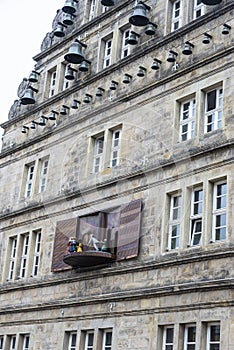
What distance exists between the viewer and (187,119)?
18.8m

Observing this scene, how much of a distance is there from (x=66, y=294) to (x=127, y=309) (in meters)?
2.97

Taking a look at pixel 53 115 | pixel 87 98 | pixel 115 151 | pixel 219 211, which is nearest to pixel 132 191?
pixel 115 151

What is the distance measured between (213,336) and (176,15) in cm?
918

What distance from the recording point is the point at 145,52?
67.8 feet

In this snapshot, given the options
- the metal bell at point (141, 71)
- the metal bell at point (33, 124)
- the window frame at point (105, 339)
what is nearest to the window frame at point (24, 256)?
the metal bell at point (33, 124)

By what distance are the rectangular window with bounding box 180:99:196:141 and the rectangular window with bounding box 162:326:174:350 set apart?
15.4 feet

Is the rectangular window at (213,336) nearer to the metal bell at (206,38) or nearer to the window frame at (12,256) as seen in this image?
the metal bell at (206,38)

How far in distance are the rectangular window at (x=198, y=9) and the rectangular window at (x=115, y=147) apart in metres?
3.83

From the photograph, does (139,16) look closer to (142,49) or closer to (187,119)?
(142,49)

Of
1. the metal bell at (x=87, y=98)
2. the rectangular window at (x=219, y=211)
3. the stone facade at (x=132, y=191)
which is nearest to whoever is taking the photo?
the rectangular window at (x=219, y=211)

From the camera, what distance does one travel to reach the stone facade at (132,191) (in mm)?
16859

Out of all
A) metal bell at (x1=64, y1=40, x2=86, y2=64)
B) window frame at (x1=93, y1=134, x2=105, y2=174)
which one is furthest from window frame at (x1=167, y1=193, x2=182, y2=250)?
metal bell at (x1=64, y1=40, x2=86, y2=64)

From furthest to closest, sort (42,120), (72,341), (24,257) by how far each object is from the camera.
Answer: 1. (42,120)
2. (24,257)
3. (72,341)

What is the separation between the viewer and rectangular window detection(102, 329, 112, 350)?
1867 cm
